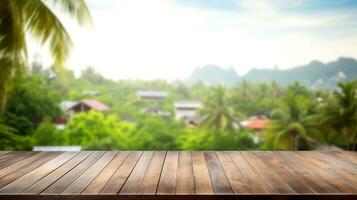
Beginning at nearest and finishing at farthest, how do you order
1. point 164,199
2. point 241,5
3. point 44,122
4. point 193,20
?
1. point 164,199
2. point 44,122
3. point 241,5
4. point 193,20

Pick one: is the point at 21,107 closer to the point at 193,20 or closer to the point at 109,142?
the point at 109,142

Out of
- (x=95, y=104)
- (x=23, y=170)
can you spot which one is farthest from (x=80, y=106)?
(x=23, y=170)

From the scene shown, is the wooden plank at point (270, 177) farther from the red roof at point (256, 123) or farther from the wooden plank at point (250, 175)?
the red roof at point (256, 123)

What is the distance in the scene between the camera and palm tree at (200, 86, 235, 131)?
875 inches

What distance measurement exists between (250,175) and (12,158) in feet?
5.53

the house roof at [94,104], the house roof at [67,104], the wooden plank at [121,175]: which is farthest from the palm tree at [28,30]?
the house roof at [67,104]

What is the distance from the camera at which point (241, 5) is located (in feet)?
141

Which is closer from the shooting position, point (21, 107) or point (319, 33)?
point (21, 107)

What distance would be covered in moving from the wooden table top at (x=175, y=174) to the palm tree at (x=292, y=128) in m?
14.8

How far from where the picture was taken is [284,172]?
7.55 ft

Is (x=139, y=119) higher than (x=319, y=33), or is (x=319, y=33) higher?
(x=319, y=33)

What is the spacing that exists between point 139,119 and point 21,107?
36.5 feet

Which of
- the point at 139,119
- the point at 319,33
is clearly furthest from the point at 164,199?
the point at 319,33

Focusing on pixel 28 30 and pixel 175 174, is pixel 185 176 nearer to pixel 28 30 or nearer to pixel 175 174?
pixel 175 174
